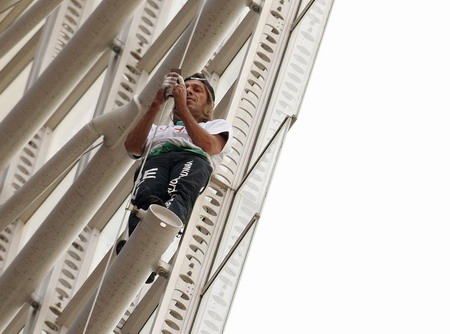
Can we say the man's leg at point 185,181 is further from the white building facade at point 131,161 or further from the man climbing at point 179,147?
the white building facade at point 131,161

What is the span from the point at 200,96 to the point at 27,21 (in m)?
6.95

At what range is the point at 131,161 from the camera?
14750mm

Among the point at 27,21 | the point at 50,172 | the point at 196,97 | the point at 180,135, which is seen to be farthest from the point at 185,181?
the point at 27,21

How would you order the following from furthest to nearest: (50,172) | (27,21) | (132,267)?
(27,21)
(50,172)
(132,267)

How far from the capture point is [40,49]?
22.3 metres

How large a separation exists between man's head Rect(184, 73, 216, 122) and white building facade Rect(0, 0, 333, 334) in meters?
0.40

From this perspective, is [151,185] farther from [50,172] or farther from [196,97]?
[50,172]

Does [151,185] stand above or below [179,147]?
below

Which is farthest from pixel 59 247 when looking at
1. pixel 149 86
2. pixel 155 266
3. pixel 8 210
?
pixel 155 266

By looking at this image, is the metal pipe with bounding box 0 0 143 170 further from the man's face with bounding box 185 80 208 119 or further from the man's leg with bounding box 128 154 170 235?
the man's leg with bounding box 128 154 170 235

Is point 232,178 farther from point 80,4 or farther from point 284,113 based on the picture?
point 80,4

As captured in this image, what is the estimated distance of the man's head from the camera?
12.3 metres

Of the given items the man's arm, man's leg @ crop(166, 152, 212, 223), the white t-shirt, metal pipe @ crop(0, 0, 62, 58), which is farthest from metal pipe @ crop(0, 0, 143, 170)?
man's leg @ crop(166, 152, 212, 223)

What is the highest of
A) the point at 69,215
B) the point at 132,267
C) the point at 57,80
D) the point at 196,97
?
the point at 57,80
